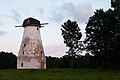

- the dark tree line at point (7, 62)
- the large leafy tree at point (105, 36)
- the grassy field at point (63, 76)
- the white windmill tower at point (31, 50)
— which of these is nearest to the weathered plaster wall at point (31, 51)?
the white windmill tower at point (31, 50)

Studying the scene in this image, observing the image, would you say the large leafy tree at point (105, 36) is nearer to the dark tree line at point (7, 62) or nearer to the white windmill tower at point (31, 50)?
the white windmill tower at point (31, 50)

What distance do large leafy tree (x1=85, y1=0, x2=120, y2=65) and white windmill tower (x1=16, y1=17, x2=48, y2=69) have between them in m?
12.4

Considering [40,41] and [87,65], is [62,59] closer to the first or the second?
[87,65]

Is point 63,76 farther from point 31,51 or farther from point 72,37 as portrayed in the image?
point 72,37

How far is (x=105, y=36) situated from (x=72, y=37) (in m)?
23.2

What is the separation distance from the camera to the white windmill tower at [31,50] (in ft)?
184

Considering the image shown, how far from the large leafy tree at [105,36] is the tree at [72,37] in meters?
10.4

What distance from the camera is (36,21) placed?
61.0m

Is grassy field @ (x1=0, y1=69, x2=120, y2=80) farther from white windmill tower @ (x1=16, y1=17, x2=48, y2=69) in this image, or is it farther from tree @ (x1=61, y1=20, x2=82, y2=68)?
tree @ (x1=61, y1=20, x2=82, y2=68)

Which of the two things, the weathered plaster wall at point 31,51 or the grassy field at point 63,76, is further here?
the weathered plaster wall at point 31,51

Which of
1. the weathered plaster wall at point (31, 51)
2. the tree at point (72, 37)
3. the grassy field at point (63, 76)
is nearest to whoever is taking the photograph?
the grassy field at point (63, 76)

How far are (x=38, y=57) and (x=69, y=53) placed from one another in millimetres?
21583

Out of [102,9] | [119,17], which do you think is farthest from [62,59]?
[119,17]

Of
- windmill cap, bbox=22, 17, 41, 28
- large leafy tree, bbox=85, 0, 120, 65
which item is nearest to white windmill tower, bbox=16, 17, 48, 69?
windmill cap, bbox=22, 17, 41, 28
